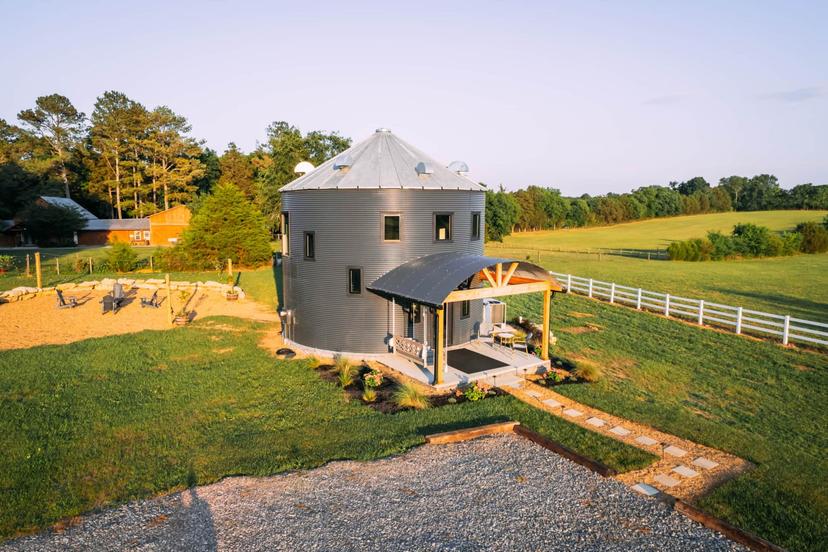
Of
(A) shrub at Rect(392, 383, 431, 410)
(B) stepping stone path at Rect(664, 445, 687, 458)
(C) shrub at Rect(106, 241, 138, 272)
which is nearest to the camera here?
(B) stepping stone path at Rect(664, 445, 687, 458)

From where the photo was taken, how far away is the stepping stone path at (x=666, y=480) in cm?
890

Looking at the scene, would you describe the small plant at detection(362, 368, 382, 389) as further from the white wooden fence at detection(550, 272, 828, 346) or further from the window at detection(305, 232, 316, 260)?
the white wooden fence at detection(550, 272, 828, 346)

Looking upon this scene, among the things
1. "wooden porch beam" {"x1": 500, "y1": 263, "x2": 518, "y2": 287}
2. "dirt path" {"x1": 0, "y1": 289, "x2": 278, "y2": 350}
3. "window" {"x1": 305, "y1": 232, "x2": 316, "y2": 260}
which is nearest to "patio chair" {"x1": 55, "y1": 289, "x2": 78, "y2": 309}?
"dirt path" {"x1": 0, "y1": 289, "x2": 278, "y2": 350}

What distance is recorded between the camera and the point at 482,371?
15211mm

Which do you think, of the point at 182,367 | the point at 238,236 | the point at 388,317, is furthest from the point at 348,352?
the point at 238,236

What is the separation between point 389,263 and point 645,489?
9995 millimetres

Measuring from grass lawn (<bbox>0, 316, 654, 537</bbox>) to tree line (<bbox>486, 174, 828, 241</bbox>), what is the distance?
79239 mm

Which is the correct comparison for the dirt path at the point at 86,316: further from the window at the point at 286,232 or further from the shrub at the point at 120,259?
the shrub at the point at 120,259

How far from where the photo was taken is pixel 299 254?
17.9 metres

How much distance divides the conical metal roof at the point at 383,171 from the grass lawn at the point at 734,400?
7.11m

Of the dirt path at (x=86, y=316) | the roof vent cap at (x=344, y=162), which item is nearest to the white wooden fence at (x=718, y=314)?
the roof vent cap at (x=344, y=162)

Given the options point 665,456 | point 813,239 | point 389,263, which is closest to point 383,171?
point 389,263

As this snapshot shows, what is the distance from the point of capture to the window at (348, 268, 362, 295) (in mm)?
16844

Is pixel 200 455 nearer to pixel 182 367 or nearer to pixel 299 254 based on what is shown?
pixel 182 367
